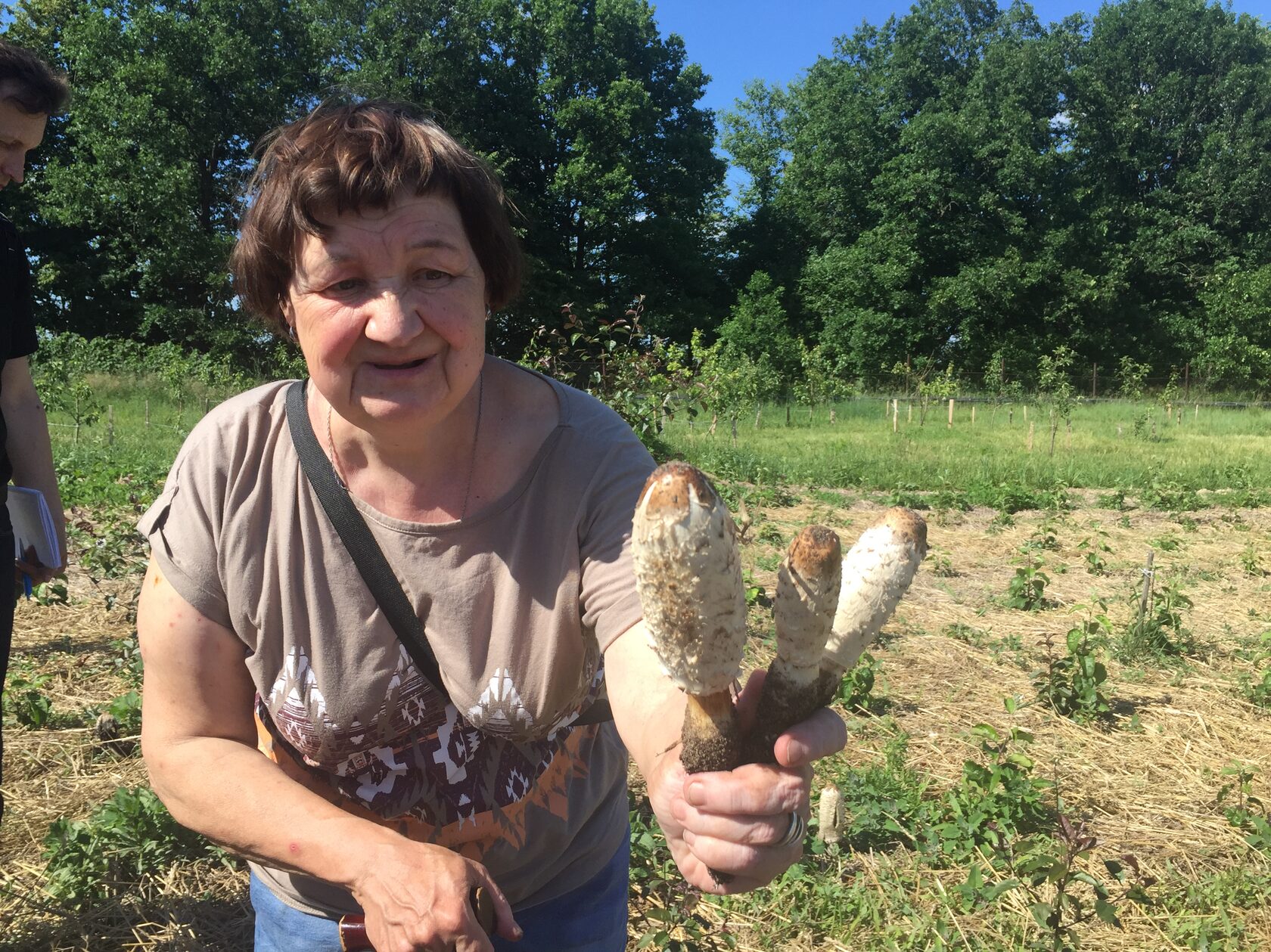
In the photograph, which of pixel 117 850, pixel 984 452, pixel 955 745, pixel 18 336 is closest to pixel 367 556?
pixel 18 336

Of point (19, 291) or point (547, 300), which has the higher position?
point (547, 300)

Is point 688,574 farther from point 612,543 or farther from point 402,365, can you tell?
point 402,365

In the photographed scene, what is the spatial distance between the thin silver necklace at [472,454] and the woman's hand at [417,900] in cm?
53

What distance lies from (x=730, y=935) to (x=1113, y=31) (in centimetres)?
4541

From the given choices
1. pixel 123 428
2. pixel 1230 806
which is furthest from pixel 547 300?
pixel 1230 806

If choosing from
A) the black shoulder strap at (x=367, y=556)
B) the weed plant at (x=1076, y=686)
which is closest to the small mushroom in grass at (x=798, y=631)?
the black shoulder strap at (x=367, y=556)

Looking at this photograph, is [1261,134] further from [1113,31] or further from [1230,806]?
[1230,806]

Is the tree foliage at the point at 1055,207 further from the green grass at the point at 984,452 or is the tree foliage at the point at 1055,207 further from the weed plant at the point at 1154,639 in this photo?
the weed plant at the point at 1154,639

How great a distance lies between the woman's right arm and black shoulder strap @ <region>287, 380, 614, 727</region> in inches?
9.9

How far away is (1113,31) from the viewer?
3781cm

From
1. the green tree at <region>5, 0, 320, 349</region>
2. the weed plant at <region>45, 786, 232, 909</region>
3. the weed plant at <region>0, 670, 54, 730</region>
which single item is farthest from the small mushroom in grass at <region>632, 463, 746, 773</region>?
the green tree at <region>5, 0, 320, 349</region>

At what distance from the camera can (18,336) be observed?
7.52 ft

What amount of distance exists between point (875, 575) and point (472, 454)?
2.64ft

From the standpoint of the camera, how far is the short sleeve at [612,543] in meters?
1.35
